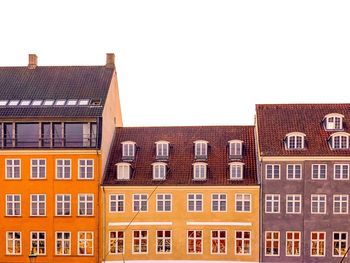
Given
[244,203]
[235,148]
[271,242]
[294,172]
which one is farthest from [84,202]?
[294,172]

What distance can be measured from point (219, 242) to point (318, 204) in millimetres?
7323

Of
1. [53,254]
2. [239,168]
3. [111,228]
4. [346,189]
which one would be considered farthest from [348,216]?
[53,254]

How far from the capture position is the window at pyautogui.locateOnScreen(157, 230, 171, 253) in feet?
148

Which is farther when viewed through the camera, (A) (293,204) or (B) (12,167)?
(B) (12,167)

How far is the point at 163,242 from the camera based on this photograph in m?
45.0

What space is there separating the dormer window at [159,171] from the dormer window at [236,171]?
4.78m

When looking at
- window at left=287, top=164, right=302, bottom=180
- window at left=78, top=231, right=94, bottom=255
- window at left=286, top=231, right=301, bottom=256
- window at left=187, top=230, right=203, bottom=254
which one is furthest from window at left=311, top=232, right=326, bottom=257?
window at left=78, top=231, right=94, bottom=255

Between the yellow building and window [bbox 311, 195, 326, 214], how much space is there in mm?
3823

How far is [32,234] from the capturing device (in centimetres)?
4569

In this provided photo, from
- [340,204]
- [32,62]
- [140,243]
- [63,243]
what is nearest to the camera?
[340,204]

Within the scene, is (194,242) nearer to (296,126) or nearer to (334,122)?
(296,126)

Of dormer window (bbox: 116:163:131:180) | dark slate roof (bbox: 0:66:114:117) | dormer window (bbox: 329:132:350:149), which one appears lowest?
dormer window (bbox: 116:163:131:180)

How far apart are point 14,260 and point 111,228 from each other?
7393 mm

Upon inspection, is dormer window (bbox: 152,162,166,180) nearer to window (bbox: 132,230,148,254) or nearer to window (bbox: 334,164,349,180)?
window (bbox: 132,230,148,254)
